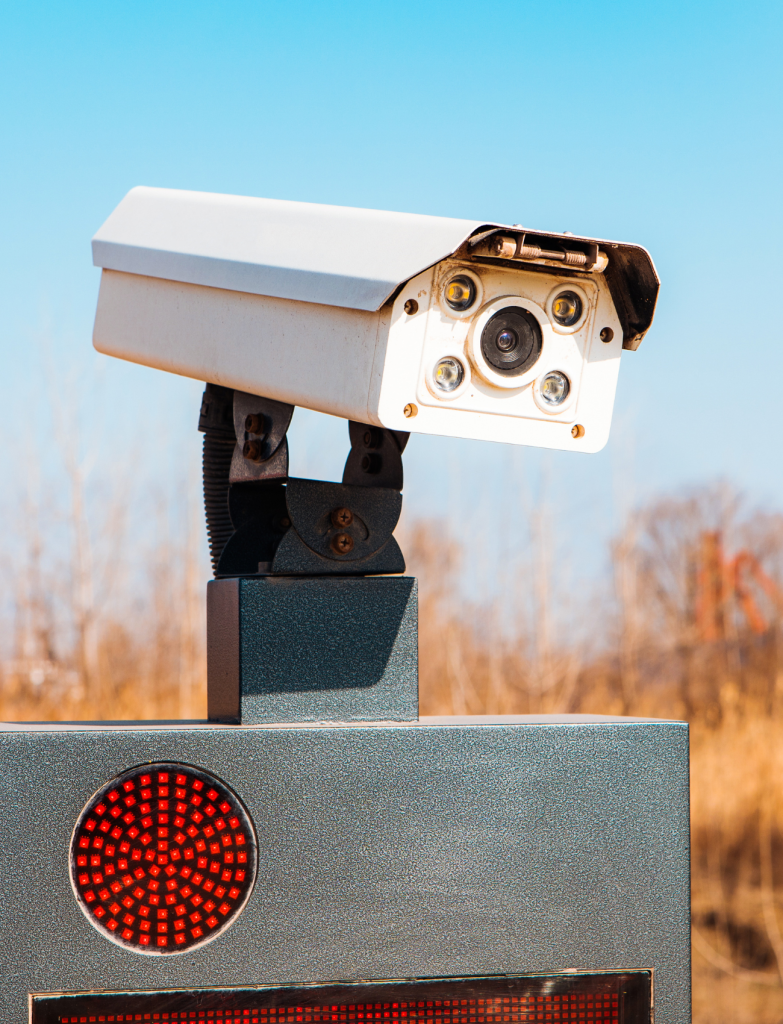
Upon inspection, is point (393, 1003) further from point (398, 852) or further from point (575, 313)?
point (575, 313)

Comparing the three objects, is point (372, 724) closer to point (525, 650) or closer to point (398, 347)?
point (398, 347)

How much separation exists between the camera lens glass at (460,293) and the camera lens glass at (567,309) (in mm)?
109

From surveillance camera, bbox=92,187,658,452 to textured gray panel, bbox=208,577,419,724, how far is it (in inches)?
10.1

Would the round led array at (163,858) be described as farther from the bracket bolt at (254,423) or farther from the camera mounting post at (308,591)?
the bracket bolt at (254,423)

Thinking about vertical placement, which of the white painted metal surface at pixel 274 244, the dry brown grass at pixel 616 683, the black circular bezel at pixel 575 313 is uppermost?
the white painted metal surface at pixel 274 244

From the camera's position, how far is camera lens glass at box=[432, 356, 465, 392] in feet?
3.86

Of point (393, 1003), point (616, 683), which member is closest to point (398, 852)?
point (393, 1003)

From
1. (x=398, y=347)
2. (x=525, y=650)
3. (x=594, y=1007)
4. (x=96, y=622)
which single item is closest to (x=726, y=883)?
(x=525, y=650)

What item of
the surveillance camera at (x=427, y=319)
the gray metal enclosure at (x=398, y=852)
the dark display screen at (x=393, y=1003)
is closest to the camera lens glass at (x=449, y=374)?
the surveillance camera at (x=427, y=319)

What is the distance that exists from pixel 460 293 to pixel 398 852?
0.65 metres

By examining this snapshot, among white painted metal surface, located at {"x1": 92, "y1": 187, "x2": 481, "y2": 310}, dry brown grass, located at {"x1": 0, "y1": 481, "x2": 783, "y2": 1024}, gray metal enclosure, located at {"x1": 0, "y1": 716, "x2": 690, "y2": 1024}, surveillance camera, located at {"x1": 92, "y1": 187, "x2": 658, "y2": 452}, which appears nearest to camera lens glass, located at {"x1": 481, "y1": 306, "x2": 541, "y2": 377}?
surveillance camera, located at {"x1": 92, "y1": 187, "x2": 658, "y2": 452}

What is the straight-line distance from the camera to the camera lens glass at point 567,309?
1.25 m

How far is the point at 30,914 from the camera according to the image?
1.23m

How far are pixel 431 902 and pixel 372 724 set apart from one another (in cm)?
22
